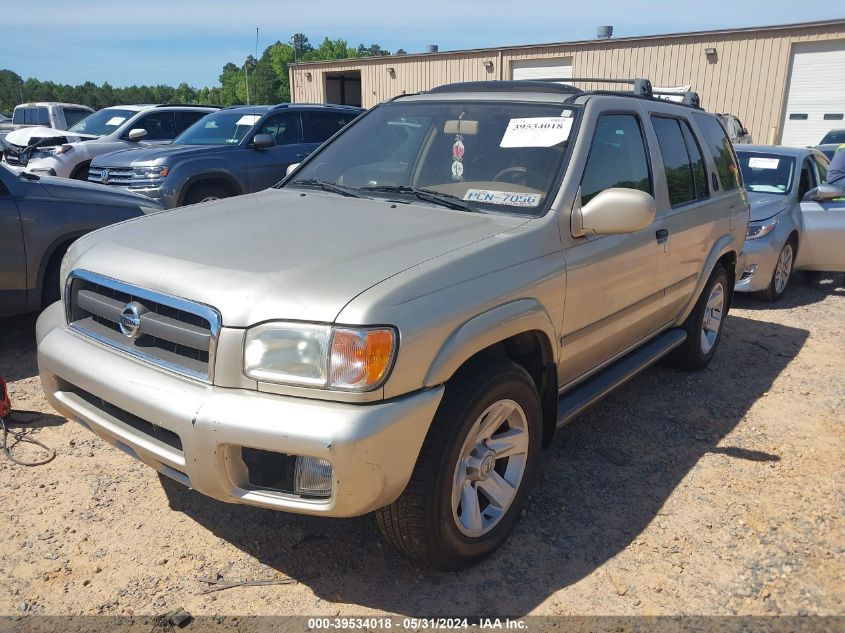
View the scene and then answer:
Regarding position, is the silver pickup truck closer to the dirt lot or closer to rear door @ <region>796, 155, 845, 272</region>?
the dirt lot

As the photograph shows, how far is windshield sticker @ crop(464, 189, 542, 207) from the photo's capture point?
3.17 meters

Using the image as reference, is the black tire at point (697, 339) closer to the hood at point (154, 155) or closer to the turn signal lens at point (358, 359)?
the turn signal lens at point (358, 359)

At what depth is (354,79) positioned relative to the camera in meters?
32.9

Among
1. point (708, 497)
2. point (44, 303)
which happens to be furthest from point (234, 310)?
A: point (44, 303)

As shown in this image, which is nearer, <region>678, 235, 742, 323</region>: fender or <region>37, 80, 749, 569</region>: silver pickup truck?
<region>37, 80, 749, 569</region>: silver pickup truck

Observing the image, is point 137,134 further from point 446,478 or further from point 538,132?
point 446,478

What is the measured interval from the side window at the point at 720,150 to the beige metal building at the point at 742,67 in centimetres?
1705

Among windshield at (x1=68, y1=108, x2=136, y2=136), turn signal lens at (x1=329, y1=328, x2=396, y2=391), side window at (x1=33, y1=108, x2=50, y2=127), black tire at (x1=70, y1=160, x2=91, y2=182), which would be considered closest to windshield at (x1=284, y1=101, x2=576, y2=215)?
turn signal lens at (x1=329, y1=328, x2=396, y2=391)

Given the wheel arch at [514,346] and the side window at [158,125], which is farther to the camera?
the side window at [158,125]

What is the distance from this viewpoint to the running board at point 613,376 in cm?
335

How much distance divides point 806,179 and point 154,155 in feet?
25.4

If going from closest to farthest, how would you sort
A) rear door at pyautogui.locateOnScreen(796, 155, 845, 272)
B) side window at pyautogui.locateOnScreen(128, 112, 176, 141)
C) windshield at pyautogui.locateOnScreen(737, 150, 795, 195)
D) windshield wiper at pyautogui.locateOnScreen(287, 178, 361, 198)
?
1. windshield wiper at pyautogui.locateOnScreen(287, 178, 361, 198)
2. rear door at pyautogui.locateOnScreen(796, 155, 845, 272)
3. windshield at pyautogui.locateOnScreen(737, 150, 795, 195)
4. side window at pyautogui.locateOnScreen(128, 112, 176, 141)

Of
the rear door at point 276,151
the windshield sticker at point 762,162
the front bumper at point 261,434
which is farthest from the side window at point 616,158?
the rear door at point 276,151

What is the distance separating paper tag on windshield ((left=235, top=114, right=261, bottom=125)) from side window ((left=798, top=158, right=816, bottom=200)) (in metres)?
6.80
